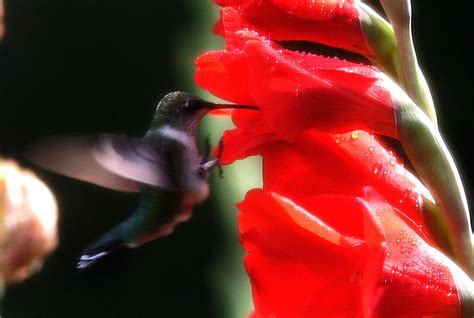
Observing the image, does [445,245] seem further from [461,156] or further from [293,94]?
[461,156]

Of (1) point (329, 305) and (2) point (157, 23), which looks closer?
(1) point (329, 305)

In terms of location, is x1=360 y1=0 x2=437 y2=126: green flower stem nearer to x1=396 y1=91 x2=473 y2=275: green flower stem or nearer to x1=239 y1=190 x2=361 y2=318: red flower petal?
x1=396 y1=91 x2=473 y2=275: green flower stem

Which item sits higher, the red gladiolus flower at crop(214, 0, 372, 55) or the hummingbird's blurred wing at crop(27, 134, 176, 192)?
the red gladiolus flower at crop(214, 0, 372, 55)

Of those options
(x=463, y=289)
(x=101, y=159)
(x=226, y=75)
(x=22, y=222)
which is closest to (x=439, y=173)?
(x=463, y=289)

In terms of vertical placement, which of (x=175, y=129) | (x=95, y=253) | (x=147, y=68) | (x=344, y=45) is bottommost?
(x=147, y=68)

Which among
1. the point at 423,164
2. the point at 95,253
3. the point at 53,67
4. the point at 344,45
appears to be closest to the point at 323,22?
the point at 344,45

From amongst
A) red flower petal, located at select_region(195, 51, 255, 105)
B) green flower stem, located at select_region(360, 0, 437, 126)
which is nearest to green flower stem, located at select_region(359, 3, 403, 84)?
green flower stem, located at select_region(360, 0, 437, 126)
